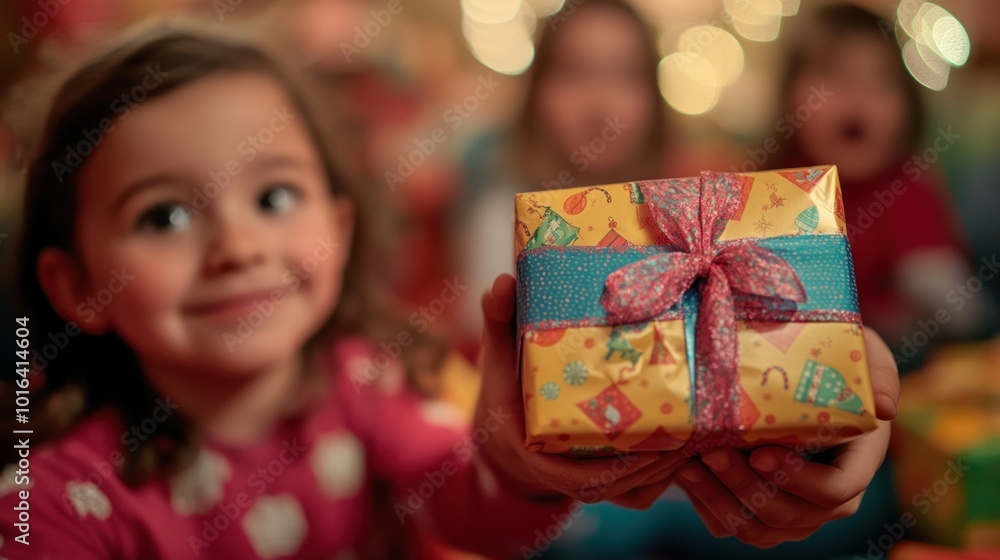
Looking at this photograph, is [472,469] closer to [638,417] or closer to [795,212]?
[638,417]

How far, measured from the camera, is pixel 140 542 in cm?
115

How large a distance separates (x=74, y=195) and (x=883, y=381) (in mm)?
1209

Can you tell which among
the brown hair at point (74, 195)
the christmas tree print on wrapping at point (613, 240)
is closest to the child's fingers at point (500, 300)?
the christmas tree print on wrapping at point (613, 240)

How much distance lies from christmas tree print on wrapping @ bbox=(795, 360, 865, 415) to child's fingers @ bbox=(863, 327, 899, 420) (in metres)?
0.09

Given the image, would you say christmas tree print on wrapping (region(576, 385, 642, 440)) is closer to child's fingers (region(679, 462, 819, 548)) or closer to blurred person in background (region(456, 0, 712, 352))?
child's fingers (region(679, 462, 819, 548))

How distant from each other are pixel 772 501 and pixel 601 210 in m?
0.43

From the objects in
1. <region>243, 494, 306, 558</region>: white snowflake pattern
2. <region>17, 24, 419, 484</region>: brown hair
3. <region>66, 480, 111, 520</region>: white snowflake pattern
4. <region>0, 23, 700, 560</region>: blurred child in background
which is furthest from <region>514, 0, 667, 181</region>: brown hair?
<region>66, 480, 111, 520</region>: white snowflake pattern

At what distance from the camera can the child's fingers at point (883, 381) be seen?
86 centimetres

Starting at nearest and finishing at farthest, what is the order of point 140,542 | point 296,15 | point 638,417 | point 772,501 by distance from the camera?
point 638,417, point 772,501, point 140,542, point 296,15

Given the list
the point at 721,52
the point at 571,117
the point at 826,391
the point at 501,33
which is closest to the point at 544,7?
the point at 501,33

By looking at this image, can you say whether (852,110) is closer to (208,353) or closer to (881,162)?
(881,162)

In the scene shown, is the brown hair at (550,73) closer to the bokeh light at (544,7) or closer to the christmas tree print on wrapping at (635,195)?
the bokeh light at (544,7)

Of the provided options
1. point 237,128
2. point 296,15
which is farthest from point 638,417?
point 296,15

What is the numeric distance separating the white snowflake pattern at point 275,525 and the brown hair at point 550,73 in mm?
699
